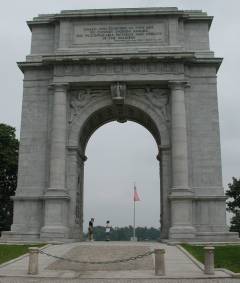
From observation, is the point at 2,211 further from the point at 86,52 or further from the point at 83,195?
the point at 86,52

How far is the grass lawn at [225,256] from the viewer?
1917 centimetres

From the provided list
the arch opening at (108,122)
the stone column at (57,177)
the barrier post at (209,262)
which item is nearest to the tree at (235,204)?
the arch opening at (108,122)

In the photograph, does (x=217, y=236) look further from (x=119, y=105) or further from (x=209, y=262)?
(x=209, y=262)

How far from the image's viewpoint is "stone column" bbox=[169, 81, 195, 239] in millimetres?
30128

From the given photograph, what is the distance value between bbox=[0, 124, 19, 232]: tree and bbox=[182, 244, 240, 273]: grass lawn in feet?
91.1

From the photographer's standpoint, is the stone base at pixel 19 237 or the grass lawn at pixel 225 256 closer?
the grass lawn at pixel 225 256

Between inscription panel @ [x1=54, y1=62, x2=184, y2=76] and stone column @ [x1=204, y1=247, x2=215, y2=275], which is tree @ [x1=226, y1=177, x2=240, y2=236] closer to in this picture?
inscription panel @ [x1=54, y1=62, x2=184, y2=76]

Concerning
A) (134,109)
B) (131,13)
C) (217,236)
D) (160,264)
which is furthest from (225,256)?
(131,13)

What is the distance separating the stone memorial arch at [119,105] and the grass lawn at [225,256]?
568 centimetres

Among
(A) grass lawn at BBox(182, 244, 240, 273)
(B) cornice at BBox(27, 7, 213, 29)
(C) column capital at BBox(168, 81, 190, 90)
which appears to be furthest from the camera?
(B) cornice at BBox(27, 7, 213, 29)

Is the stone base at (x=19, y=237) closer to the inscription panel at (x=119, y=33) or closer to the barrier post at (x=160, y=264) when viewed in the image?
the inscription panel at (x=119, y=33)

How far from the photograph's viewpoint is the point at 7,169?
4850cm

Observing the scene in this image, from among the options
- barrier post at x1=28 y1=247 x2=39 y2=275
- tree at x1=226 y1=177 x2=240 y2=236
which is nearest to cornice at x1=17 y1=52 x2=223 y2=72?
barrier post at x1=28 y1=247 x2=39 y2=275

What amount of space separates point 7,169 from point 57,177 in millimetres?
18493
